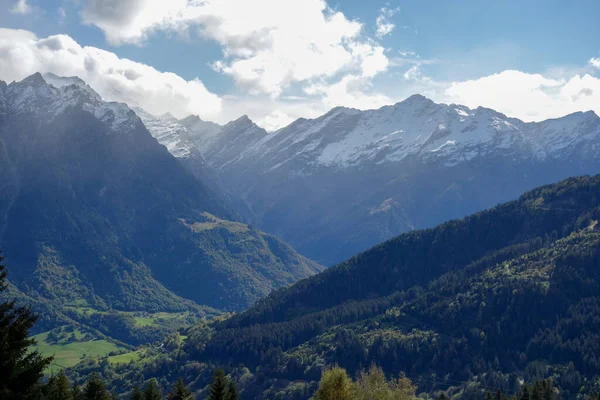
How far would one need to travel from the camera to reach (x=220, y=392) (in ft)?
298

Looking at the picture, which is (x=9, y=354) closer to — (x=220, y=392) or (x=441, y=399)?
(x=220, y=392)

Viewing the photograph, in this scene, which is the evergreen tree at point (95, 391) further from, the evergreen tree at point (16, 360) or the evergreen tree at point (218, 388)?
the evergreen tree at point (16, 360)

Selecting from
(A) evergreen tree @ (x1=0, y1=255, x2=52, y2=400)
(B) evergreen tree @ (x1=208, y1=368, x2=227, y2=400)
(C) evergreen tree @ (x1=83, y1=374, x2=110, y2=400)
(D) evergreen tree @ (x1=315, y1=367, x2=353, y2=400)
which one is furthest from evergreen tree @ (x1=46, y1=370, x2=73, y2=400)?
(D) evergreen tree @ (x1=315, y1=367, x2=353, y2=400)

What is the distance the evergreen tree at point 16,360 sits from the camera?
5772cm

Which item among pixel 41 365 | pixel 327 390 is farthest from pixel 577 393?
pixel 41 365

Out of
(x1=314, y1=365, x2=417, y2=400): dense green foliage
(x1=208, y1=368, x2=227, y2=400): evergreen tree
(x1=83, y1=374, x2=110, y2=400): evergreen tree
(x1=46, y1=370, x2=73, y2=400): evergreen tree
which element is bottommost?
(x1=314, y1=365, x2=417, y2=400): dense green foliage

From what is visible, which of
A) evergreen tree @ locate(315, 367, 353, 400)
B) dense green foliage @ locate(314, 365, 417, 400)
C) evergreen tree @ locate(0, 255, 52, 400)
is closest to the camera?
evergreen tree @ locate(0, 255, 52, 400)

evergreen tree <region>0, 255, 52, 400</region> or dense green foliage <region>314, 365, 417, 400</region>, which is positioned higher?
evergreen tree <region>0, 255, 52, 400</region>

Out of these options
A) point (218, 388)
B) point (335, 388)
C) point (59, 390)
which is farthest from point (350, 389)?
point (59, 390)

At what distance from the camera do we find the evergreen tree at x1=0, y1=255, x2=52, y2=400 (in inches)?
2272

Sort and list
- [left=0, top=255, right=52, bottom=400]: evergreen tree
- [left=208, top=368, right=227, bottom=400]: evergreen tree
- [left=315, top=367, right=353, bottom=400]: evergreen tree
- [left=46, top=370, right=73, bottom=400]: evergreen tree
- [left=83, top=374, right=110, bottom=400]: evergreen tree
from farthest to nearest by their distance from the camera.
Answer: [left=83, top=374, right=110, bottom=400]: evergreen tree < [left=315, top=367, right=353, bottom=400]: evergreen tree < [left=208, top=368, right=227, bottom=400]: evergreen tree < [left=46, top=370, right=73, bottom=400]: evergreen tree < [left=0, top=255, right=52, bottom=400]: evergreen tree

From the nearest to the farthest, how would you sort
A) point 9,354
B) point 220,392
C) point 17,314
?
point 9,354
point 17,314
point 220,392

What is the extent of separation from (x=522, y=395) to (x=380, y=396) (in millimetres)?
48672

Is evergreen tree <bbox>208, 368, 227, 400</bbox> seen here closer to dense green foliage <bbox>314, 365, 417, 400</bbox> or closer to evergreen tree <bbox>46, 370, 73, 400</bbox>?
dense green foliage <bbox>314, 365, 417, 400</bbox>
